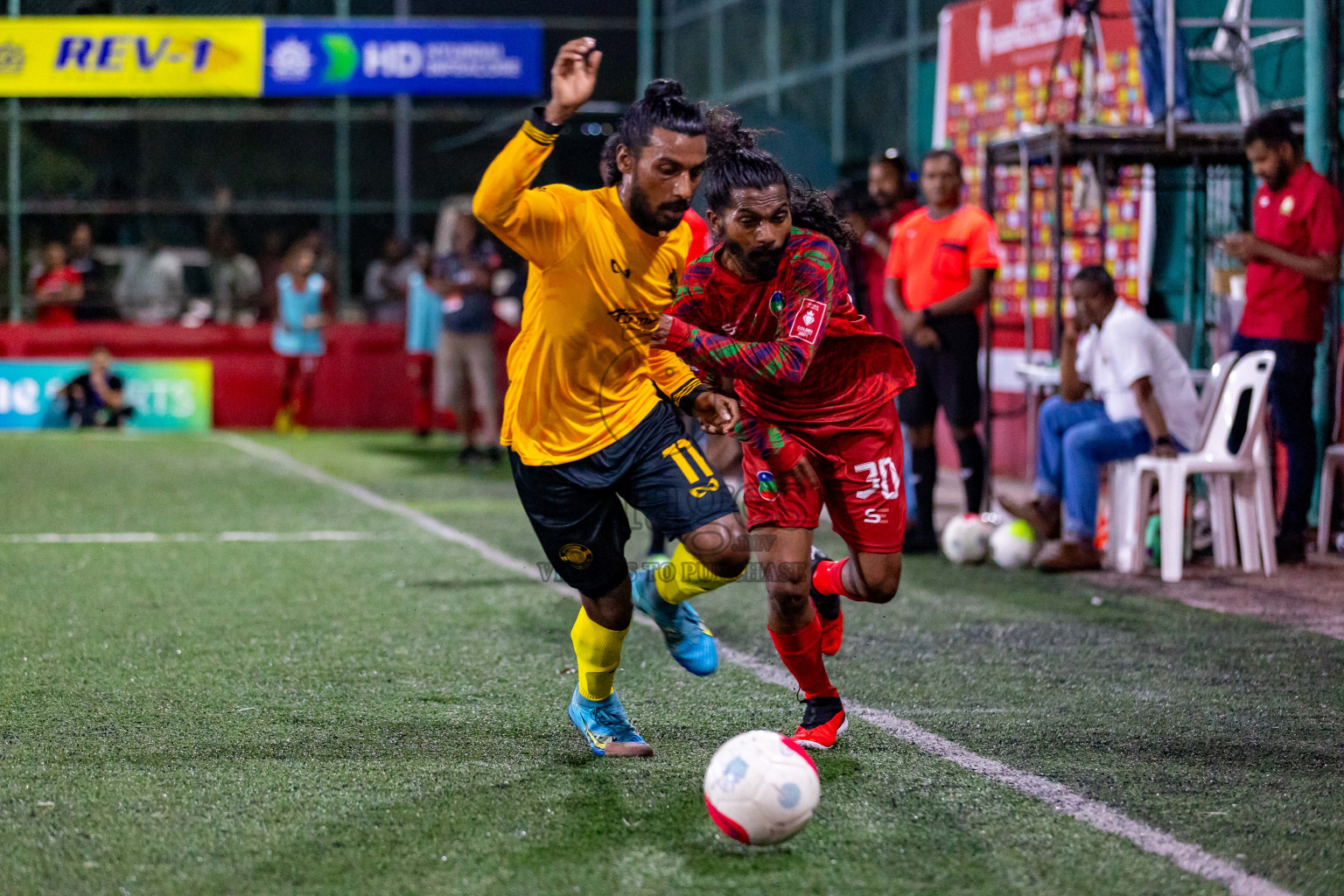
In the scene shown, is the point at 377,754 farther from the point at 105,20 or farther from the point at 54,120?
the point at 54,120

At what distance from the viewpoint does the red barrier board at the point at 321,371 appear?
17.4 m

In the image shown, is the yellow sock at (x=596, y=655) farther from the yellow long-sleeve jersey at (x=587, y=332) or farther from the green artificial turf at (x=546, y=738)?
the yellow long-sleeve jersey at (x=587, y=332)

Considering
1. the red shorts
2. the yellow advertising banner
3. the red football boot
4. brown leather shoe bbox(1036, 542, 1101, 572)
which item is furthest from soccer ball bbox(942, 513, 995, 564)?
the yellow advertising banner

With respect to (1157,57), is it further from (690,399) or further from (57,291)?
(57,291)

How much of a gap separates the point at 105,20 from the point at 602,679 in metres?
16.2

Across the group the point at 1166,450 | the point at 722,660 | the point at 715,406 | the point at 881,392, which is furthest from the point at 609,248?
the point at 1166,450

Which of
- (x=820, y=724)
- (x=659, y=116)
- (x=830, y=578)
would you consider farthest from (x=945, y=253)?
(x=659, y=116)

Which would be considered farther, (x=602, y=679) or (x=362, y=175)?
(x=362, y=175)

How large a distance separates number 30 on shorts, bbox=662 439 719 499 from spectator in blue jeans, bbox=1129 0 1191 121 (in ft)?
A: 19.5

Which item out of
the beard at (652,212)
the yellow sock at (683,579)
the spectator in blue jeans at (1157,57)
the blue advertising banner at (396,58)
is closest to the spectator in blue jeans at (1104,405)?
the spectator in blue jeans at (1157,57)

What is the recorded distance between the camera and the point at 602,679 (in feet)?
15.3

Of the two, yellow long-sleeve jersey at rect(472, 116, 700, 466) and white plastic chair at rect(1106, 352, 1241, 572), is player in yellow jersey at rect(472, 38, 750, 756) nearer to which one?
yellow long-sleeve jersey at rect(472, 116, 700, 466)

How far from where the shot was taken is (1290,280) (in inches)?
329

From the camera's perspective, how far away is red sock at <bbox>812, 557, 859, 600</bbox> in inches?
207
